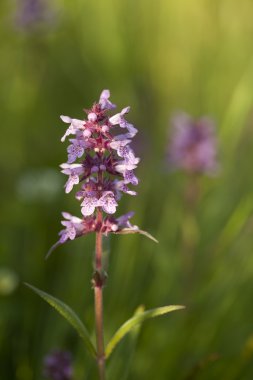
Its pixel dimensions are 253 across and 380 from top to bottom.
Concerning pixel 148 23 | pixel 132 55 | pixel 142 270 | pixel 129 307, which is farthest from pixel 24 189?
pixel 148 23

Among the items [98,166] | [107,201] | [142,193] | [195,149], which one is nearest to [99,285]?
[107,201]

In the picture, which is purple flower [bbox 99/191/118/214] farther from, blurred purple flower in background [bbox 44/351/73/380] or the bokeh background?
blurred purple flower in background [bbox 44/351/73/380]

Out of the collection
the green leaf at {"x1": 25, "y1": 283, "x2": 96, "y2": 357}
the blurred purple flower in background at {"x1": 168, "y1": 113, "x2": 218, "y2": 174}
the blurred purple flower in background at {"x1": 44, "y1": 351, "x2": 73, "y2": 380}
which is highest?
the blurred purple flower in background at {"x1": 168, "y1": 113, "x2": 218, "y2": 174}

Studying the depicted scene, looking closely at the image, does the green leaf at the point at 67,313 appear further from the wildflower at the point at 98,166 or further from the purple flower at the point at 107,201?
the purple flower at the point at 107,201

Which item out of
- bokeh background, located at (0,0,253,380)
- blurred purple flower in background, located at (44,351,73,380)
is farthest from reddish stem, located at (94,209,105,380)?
blurred purple flower in background, located at (44,351,73,380)

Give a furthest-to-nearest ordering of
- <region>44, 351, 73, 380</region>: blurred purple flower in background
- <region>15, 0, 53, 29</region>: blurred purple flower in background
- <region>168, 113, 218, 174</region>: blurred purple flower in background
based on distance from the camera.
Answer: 1. <region>15, 0, 53, 29</region>: blurred purple flower in background
2. <region>168, 113, 218, 174</region>: blurred purple flower in background
3. <region>44, 351, 73, 380</region>: blurred purple flower in background

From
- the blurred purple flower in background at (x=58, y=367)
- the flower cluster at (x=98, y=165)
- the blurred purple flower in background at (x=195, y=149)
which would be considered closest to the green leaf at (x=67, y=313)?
the flower cluster at (x=98, y=165)

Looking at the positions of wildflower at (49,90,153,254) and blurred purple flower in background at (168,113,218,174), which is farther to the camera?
blurred purple flower in background at (168,113,218,174)
